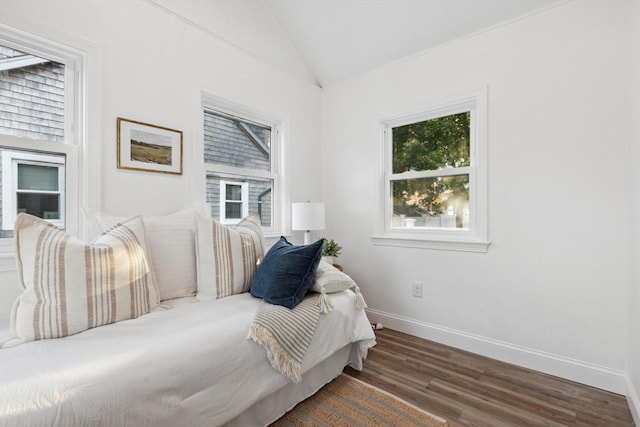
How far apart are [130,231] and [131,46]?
1.25 metres

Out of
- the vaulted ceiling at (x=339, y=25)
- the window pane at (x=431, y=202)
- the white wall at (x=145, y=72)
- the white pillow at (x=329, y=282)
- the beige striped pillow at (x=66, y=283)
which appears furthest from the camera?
the window pane at (x=431, y=202)

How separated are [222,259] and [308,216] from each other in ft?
3.24

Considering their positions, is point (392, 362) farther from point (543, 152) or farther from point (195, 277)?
point (543, 152)

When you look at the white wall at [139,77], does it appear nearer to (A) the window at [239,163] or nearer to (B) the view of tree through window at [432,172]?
(A) the window at [239,163]

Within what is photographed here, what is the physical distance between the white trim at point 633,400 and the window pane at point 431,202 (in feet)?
4.23

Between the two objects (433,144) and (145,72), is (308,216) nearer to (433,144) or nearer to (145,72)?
(433,144)

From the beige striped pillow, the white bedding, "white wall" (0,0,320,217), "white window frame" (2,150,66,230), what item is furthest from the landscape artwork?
the white bedding

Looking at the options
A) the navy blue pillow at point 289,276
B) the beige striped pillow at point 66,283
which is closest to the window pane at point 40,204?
the beige striped pillow at point 66,283

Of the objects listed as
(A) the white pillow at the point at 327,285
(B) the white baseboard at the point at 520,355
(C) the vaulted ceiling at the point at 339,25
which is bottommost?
(B) the white baseboard at the point at 520,355

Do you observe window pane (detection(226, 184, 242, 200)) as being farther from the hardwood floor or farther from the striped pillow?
the hardwood floor

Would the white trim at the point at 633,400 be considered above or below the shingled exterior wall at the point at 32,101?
below

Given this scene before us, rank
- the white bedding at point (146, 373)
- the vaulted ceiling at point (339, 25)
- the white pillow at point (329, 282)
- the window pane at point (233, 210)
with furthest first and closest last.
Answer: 1. the window pane at point (233, 210)
2. the vaulted ceiling at point (339, 25)
3. the white pillow at point (329, 282)
4. the white bedding at point (146, 373)

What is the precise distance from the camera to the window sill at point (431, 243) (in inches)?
93.5

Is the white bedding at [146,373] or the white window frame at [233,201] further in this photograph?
the white window frame at [233,201]
